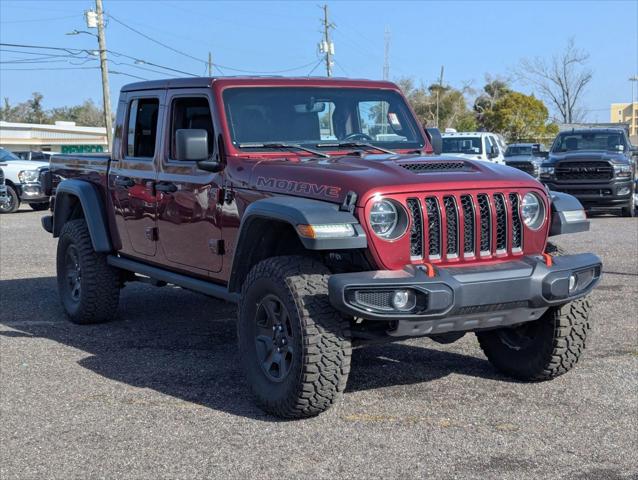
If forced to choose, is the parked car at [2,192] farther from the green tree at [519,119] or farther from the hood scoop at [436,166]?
the green tree at [519,119]

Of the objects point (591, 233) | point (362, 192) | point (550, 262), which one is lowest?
point (591, 233)

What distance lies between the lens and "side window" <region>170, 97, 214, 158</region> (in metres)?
6.30

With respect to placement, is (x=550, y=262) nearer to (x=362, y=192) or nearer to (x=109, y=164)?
(x=362, y=192)

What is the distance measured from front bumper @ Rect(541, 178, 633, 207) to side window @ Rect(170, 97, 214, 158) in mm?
13204

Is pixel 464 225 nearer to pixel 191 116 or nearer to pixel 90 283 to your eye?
pixel 191 116

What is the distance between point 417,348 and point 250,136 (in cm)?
206

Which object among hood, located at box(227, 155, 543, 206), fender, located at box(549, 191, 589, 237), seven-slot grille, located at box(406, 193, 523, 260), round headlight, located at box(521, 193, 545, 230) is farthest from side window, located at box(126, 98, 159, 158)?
fender, located at box(549, 191, 589, 237)

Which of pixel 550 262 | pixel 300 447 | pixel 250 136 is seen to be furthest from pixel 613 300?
pixel 300 447

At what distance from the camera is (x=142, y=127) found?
7242 millimetres

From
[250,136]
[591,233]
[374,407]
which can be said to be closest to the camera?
[374,407]

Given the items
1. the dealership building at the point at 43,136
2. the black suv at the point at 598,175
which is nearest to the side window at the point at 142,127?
the black suv at the point at 598,175

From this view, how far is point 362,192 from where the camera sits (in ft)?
A: 16.1

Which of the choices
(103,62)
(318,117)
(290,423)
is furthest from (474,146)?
(103,62)

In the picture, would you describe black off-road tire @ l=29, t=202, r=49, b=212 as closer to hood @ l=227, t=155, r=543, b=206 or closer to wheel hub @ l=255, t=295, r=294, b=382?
hood @ l=227, t=155, r=543, b=206
